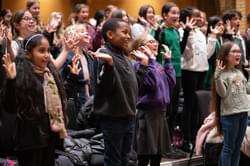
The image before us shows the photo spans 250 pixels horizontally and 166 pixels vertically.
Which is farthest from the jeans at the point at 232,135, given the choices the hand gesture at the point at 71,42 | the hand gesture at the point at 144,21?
the hand gesture at the point at 144,21

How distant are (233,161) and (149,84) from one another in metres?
→ 0.96

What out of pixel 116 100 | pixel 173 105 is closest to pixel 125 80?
pixel 116 100

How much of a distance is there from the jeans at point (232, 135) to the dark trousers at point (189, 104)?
0.86 meters

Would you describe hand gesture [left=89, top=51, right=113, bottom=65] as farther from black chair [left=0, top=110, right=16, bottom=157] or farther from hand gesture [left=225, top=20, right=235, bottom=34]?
hand gesture [left=225, top=20, right=235, bottom=34]

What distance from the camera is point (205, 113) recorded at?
15.4 feet

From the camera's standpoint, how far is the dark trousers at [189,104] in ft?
16.0

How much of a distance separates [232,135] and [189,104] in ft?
3.35

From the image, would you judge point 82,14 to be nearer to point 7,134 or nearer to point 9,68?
point 7,134

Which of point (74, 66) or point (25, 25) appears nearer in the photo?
point (74, 66)

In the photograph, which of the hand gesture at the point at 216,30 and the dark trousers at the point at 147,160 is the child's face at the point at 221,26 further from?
the dark trousers at the point at 147,160

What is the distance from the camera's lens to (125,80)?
3.26 meters

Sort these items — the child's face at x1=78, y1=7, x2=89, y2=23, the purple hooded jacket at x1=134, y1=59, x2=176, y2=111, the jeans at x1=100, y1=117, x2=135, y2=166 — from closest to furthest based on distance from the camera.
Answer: the jeans at x1=100, y1=117, x2=135, y2=166 < the purple hooded jacket at x1=134, y1=59, x2=176, y2=111 < the child's face at x1=78, y1=7, x2=89, y2=23

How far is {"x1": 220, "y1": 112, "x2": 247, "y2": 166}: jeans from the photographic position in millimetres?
3945

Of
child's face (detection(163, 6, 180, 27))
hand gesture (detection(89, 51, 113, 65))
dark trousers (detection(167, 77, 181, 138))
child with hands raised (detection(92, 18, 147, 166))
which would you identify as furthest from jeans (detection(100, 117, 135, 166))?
child's face (detection(163, 6, 180, 27))
